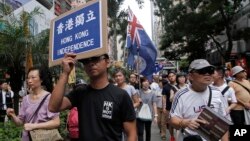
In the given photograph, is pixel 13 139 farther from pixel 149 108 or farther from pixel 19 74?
pixel 19 74

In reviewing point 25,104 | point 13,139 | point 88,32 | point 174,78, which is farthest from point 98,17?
point 174,78

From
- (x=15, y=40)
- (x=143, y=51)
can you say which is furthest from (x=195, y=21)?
(x=15, y=40)

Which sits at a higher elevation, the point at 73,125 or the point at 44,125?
the point at 44,125

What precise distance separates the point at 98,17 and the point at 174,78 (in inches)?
291

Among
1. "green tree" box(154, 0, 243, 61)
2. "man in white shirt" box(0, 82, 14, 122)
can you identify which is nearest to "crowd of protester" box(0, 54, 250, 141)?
"man in white shirt" box(0, 82, 14, 122)

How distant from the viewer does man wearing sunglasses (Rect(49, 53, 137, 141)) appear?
3.50 meters

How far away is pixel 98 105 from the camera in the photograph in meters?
3.52

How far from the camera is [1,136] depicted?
665 cm

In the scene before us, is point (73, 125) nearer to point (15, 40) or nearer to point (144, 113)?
point (144, 113)

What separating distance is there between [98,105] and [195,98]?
1.14 m

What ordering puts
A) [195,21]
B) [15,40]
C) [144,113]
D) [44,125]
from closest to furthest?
[44,125] → [144,113] → [15,40] → [195,21]

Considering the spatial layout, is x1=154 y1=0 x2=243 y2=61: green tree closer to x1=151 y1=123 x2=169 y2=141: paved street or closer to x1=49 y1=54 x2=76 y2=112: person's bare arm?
x1=151 y1=123 x2=169 y2=141: paved street

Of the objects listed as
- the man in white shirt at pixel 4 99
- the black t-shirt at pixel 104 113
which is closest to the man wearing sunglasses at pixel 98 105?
the black t-shirt at pixel 104 113

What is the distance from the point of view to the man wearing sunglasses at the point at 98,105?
11.5 feet
